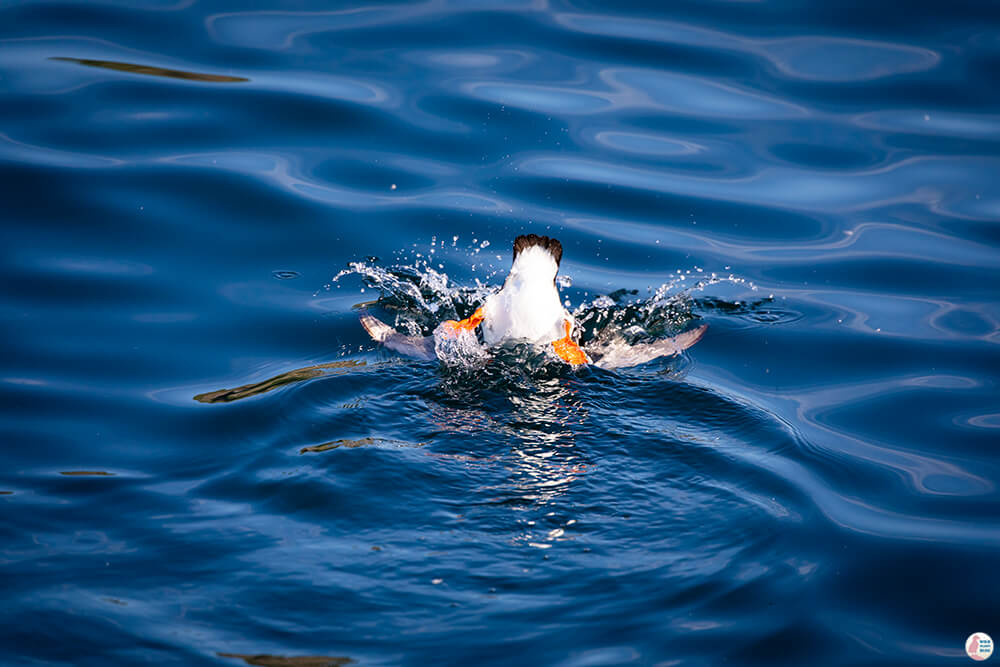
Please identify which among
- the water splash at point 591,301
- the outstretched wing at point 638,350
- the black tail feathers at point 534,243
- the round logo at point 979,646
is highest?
the water splash at point 591,301

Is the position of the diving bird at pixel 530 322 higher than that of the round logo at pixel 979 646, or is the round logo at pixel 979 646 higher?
the diving bird at pixel 530 322

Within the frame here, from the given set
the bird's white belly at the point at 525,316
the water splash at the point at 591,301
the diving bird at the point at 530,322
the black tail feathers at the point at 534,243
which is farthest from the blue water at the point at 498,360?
the black tail feathers at the point at 534,243

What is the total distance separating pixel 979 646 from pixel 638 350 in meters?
3.03

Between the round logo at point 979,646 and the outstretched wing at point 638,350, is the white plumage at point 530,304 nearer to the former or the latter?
the outstretched wing at point 638,350

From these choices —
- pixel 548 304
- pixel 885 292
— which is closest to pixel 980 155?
pixel 885 292

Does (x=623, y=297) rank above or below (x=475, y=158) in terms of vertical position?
below

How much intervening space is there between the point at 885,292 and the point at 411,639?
18.8 feet

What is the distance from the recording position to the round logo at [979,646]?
409 cm

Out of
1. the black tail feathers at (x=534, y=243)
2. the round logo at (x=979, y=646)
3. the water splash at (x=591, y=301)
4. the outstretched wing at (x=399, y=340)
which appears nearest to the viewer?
the round logo at (x=979, y=646)

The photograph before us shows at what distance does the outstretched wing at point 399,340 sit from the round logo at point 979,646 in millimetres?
3469

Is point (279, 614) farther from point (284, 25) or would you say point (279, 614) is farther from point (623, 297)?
point (284, 25)

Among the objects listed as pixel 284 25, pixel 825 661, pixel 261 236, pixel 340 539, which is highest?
pixel 284 25

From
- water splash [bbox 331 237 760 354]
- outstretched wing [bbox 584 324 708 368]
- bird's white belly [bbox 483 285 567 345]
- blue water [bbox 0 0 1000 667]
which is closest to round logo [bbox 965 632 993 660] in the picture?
blue water [bbox 0 0 1000 667]

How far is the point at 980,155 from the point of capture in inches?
402
